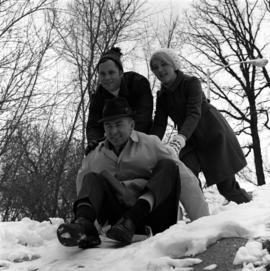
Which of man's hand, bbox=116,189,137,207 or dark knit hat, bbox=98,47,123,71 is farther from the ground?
dark knit hat, bbox=98,47,123,71

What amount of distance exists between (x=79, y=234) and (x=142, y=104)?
161 cm

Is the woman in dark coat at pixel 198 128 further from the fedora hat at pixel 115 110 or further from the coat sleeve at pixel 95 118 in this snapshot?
the fedora hat at pixel 115 110

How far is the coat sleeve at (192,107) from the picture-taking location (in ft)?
13.3

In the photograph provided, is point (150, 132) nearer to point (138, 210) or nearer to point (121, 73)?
point (121, 73)

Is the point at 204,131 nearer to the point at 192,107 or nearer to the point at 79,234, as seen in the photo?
the point at 192,107

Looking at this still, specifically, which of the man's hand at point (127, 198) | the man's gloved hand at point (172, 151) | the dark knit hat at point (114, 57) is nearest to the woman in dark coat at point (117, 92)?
the dark knit hat at point (114, 57)

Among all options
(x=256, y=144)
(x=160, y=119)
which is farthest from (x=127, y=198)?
(x=256, y=144)

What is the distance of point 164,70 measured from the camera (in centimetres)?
432

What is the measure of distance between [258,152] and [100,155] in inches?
679

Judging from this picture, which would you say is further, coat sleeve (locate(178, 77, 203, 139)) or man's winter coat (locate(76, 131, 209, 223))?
coat sleeve (locate(178, 77, 203, 139))

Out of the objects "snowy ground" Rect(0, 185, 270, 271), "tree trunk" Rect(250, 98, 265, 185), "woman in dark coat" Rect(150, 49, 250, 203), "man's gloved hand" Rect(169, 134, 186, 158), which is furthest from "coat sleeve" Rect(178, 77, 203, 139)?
"tree trunk" Rect(250, 98, 265, 185)

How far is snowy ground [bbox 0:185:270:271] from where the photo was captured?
8.28 feet

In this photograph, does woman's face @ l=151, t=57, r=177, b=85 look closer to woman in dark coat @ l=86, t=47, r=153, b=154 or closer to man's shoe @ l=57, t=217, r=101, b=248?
woman in dark coat @ l=86, t=47, r=153, b=154

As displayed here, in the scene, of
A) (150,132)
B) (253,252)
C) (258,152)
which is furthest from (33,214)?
(258,152)
